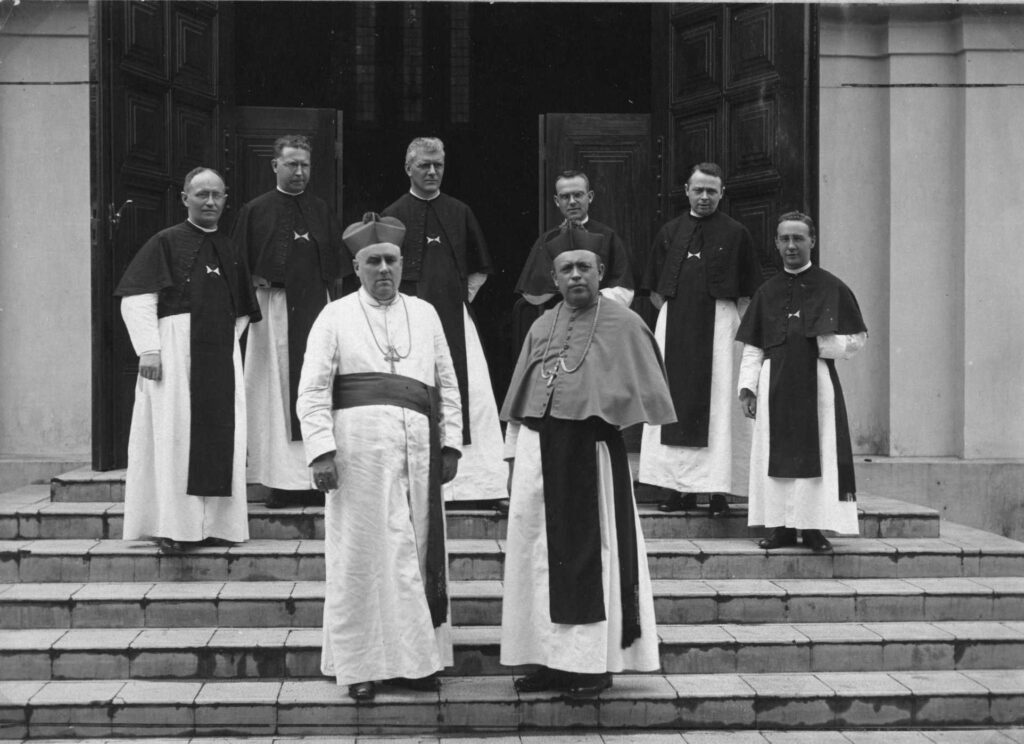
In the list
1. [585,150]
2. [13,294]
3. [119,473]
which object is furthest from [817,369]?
[13,294]

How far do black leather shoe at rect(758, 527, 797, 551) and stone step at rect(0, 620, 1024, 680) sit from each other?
0.73 meters

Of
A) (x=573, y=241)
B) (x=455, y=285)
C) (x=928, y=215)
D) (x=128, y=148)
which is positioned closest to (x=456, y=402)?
(x=573, y=241)

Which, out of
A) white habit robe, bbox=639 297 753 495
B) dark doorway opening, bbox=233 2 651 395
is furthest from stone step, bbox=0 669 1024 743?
dark doorway opening, bbox=233 2 651 395

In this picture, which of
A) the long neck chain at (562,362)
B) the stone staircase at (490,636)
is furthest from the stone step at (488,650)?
the long neck chain at (562,362)

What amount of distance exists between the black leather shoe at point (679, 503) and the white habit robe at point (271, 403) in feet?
7.26

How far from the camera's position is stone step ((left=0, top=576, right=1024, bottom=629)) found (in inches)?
266

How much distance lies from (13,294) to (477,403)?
12.6 feet

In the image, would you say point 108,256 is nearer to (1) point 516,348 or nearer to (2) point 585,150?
(1) point 516,348

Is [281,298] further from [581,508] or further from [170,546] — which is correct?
[581,508]

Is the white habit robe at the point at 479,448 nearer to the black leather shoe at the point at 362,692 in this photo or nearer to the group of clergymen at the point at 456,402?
the group of clergymen at the point at 456,402

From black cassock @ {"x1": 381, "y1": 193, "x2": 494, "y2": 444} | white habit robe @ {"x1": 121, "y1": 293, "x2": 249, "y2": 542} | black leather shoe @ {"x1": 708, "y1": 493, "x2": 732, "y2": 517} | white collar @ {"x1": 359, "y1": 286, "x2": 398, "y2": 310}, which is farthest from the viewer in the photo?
black cassock @ {"x1": 381, "y1": 193, "x2": 494, "y2": 444}

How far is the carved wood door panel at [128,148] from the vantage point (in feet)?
27.6

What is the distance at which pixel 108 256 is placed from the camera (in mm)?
8445

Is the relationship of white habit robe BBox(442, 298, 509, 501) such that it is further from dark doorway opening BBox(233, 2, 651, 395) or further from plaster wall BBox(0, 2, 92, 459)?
dark doorway opening BBox(233, 2, 651, 395)
